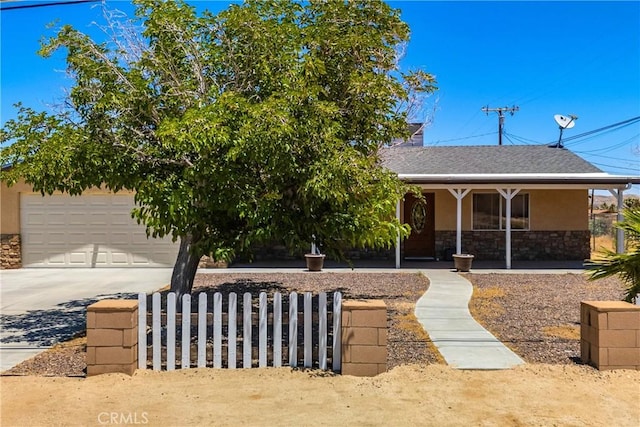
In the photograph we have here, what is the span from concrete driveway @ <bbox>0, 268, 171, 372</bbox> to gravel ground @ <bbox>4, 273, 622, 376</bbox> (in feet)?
1.79

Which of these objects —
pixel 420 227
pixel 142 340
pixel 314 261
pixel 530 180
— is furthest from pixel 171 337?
pixel 420 227

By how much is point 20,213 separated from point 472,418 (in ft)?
49.4

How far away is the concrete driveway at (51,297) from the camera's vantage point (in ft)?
22.4

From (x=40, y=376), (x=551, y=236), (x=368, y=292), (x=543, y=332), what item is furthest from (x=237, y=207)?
(x=551, y=236)

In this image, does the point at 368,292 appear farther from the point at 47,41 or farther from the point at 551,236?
the point at 551,236

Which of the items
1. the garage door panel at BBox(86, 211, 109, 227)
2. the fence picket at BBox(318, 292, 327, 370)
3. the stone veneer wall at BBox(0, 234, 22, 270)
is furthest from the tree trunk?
the stone veneer wall at BBox(0, 234, 22, 270)

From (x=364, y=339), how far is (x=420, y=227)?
1233 cm

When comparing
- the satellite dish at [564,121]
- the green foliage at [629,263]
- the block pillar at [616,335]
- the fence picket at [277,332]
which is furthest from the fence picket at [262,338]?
the satellite dish at [564,121]

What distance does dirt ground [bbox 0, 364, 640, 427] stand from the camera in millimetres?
4250

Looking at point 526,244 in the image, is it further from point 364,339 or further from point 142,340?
point 142,340

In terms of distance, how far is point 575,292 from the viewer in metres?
10.8

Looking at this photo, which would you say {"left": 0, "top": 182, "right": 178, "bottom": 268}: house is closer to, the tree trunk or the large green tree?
the tree trunk

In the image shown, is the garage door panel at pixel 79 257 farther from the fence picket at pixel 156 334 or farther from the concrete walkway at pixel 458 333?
the fence picket at pixel 156 334

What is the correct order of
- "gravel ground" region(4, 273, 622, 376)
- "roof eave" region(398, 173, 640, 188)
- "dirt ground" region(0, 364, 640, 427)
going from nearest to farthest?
"dirt ground" region(0, 364, 640, 427) < "gravel ground" region(4, 273, 622, 376) < "roof eave" region(398, 173, 640, 188)
